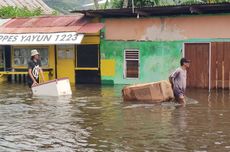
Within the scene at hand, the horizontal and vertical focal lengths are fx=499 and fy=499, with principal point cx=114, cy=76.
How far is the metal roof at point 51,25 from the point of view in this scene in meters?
23.4

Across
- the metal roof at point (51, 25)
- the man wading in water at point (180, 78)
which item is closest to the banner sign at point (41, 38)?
the metal roof at point (51, 25)

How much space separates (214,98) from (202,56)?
394cm

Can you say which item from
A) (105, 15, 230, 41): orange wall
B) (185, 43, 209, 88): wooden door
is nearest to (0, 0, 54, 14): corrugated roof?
(105, 15, 230, 41): orange wall

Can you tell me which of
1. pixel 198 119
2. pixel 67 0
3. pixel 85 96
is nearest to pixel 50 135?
pixel 198 119

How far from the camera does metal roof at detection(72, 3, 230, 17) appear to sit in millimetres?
20242

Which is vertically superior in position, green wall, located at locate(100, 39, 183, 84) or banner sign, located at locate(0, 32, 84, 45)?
banner sign, located at locate(0, 32, 84, 45)

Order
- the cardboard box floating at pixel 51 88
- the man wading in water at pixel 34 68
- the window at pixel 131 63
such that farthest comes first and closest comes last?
1. the window at pixel 131 63
2. the cardboard box floating at pixel 51 88
3. the man wading in water at pixel 34 68

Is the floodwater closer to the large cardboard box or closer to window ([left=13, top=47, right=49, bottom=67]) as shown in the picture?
the large cardboard box

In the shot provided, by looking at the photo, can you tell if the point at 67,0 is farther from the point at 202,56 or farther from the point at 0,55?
the point at 202,56

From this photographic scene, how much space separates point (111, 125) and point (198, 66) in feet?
33.8

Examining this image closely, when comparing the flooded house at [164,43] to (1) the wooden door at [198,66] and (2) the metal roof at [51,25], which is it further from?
(2) the metal roof at [51,25]

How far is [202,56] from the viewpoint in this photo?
69.9 feet

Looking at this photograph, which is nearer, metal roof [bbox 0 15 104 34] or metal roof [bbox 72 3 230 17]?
metal roof [bbox 72 3 230 17]

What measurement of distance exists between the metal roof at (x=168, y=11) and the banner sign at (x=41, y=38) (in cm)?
138
